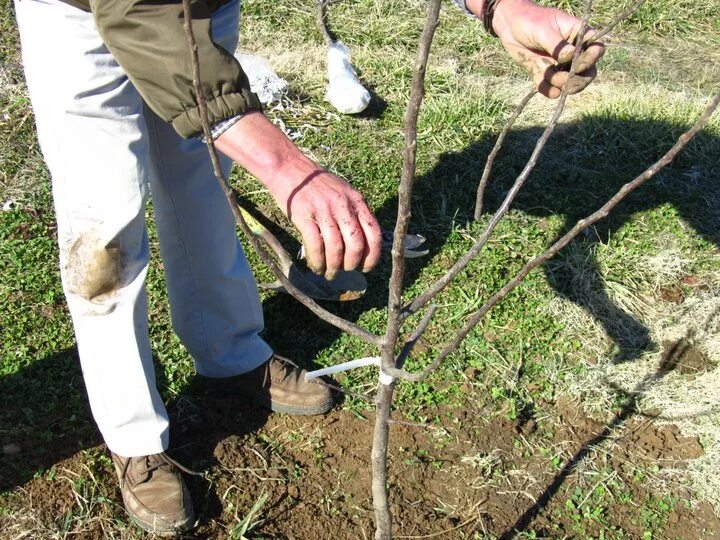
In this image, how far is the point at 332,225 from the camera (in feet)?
6.07

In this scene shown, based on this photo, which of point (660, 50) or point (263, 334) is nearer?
point (263, 334)

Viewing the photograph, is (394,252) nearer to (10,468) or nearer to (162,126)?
(162,126)

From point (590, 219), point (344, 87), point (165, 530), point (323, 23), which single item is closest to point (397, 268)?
point (590, 219)

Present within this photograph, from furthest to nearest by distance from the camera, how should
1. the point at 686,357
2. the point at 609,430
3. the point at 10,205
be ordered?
the point at 10,205
the point at 686,357
the point at 609,430

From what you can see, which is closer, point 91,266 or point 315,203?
point 315,203

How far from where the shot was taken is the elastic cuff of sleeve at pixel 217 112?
203 centimetres

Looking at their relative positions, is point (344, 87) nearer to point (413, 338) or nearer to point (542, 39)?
point (542, 39)

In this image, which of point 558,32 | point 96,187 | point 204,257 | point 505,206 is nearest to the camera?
point 505,206

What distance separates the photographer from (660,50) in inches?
230

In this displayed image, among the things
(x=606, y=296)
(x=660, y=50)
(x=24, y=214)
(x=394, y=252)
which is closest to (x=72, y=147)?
(x=394, y=252)

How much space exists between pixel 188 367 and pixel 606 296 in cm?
195

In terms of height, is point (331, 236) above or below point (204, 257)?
above

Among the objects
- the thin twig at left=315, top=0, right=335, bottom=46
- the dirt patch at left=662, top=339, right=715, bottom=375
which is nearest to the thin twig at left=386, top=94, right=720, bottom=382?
the dirt patch at left=662, top=339, right=715, bottom=375

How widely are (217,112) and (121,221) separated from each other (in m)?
0.56
